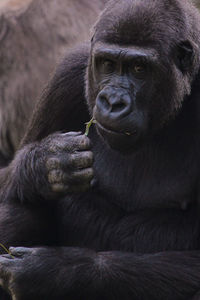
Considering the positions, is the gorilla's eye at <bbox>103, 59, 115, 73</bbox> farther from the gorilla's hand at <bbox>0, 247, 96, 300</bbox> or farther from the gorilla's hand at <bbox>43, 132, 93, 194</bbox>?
the gorilla's hand at <bbox>0, 247, 96, 300</bbox>

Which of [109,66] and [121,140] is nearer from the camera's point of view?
[121,140]

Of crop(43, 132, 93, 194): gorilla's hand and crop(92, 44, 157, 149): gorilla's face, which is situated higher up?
crop(92, 44, 157, 149): gorilla's face

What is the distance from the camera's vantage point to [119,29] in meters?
4.79

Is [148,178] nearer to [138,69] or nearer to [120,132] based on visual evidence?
[120,132]

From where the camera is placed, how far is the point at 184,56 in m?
4.93

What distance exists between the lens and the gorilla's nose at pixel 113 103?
461 cm

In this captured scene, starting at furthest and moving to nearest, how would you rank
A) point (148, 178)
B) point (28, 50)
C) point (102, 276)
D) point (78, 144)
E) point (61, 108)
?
point (28, 50) → point (61, 108) → point (148, 178) → point (78, 144) → point (102, 276)

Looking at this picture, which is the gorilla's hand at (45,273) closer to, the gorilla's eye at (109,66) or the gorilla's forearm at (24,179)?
the gorilla's forearm at (24,179)

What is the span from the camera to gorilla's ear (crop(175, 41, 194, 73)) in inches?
192

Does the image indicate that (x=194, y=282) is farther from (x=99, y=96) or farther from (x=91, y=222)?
(x=99, y=96)

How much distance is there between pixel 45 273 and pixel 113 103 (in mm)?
1115

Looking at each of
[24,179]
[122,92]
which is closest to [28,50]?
[24,179]

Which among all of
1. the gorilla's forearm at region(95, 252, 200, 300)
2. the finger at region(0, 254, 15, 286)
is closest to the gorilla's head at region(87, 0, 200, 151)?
the gorilla's forearm at region(95, 252, 200, 300)

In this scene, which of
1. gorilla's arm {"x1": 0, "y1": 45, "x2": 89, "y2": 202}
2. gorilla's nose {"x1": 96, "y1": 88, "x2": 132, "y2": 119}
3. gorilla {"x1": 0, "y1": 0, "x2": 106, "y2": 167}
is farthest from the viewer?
gorilla {"x1": 0, "y1": 0, "x2": 106, "y2": 167}
